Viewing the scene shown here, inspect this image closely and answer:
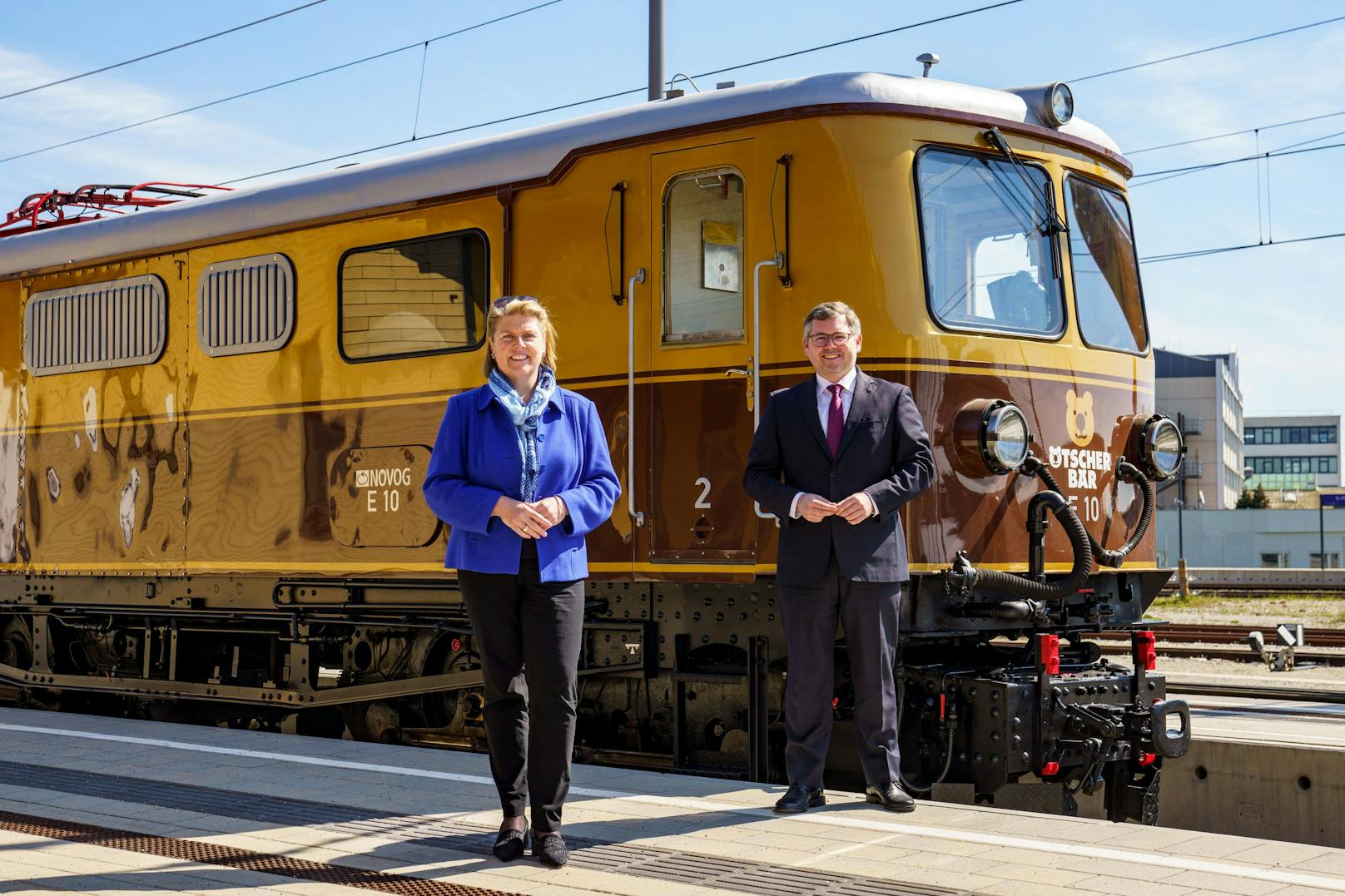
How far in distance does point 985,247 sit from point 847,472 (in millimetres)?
1894

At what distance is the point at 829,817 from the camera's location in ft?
19.5

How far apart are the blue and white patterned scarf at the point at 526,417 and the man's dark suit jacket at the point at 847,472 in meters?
1.22

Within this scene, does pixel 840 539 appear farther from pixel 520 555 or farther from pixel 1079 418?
pixel 1079 418

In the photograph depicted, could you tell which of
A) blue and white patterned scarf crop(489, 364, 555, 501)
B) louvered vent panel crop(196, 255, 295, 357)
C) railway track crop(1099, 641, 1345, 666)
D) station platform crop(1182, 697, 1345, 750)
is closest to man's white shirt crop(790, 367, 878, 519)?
blue and white patterned scarf crop(489, 364, 555, 501)

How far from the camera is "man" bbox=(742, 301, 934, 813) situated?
6.16m

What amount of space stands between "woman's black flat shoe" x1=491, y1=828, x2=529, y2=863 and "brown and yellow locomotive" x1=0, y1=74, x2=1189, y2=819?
7.17 ft

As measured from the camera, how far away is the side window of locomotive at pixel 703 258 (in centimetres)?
746

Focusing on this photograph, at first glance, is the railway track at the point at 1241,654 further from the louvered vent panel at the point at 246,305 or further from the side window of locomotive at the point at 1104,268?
the louvered vent panel at the point at 246,305

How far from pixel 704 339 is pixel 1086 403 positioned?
1.97 metres

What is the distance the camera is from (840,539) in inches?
242

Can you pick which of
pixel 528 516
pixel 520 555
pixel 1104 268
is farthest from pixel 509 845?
pixel 1104 268

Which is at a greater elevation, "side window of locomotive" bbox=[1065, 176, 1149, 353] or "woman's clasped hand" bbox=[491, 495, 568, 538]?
"side window of locomotive" bbox=[1065, 176, 1149, 353]

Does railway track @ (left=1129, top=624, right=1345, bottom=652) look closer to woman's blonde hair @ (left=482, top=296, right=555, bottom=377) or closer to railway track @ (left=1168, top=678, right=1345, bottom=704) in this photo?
railway track @ (left=1168, top=678, right=1345, bottom=704)

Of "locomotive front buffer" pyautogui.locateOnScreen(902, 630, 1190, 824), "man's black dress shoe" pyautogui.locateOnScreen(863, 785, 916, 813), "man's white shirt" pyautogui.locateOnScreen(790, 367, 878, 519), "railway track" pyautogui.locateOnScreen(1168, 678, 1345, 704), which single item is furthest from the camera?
"railway track" pyautogui.locateOnScreen(1168, 678, 1345, 704)
